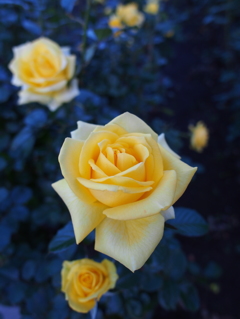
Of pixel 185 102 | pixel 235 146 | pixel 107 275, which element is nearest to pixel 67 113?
pixel 107 275

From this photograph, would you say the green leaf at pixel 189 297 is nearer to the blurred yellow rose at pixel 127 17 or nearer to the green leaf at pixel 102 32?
the green leaf at pixel 102 32

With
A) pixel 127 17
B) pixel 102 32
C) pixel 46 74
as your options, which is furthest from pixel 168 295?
pixel 127 17

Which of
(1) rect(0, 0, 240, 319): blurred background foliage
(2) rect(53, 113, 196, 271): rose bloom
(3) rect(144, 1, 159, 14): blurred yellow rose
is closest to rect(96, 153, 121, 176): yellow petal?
(2) rect(53, 113, 196, 271): rose bloom

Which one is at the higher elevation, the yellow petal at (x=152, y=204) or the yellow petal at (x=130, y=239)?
the yellow petal at (x=152, y=204)

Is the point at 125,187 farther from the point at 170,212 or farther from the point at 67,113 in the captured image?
the point at 67,113

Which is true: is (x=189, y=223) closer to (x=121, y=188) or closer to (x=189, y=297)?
(x=121, y=188)

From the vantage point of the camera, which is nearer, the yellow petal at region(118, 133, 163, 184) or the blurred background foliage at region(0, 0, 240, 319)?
the yellow petal at region(118, 133, 163, 184)

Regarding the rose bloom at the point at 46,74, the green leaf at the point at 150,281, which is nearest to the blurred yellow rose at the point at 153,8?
the rose bloom at the point at 46,74

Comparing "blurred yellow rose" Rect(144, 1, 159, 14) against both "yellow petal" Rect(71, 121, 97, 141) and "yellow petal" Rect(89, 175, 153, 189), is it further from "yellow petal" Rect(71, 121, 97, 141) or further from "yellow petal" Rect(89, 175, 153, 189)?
"yellow petal" Rect(89, 175, 153, 189)
